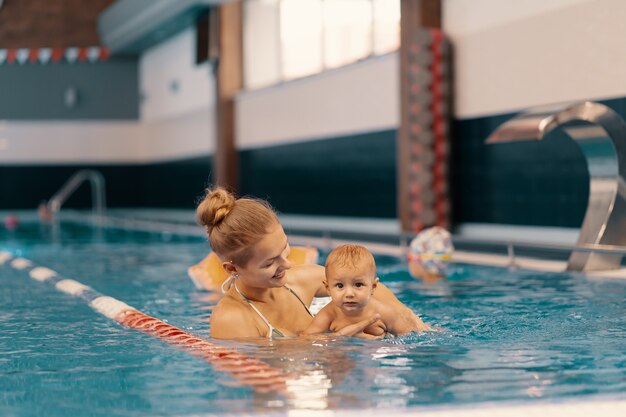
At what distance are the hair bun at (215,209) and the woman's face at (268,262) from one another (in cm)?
16

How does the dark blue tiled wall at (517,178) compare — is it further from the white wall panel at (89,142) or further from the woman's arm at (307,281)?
the white wall panel at (89,142)

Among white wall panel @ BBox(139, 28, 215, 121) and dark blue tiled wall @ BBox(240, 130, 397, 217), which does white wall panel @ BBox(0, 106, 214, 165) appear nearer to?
white wall panel @ BBox(139, 28, 215, 121)

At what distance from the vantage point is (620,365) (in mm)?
3254

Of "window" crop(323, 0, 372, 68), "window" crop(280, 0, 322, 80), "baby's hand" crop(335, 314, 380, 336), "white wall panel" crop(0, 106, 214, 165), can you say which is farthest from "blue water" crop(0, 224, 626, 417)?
"white wall panel" crop(0, 106, 214, 165)

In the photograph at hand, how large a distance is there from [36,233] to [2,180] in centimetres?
755

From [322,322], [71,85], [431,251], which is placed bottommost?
[431,251]

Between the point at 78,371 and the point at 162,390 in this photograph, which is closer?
the point at 162,390

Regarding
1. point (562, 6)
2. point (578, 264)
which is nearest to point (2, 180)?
point (562, 6)

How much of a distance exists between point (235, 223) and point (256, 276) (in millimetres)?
201

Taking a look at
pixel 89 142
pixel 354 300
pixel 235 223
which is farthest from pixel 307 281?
pixel 89 142

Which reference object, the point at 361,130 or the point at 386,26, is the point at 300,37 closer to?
the point at 361,130

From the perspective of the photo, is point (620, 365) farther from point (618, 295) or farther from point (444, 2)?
point (444, 2)

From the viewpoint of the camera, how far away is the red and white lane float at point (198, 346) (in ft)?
9.89

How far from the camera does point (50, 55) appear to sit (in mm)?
21328
